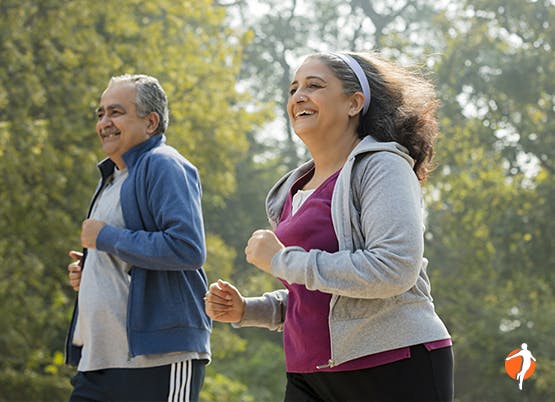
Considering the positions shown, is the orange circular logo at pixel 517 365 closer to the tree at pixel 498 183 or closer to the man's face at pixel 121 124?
the man's face at pixel 121 124

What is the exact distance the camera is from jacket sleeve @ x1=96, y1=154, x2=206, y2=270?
3.13 metres

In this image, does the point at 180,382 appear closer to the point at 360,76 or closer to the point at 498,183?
the point at 360,76

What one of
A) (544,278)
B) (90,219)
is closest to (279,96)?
(544,278)

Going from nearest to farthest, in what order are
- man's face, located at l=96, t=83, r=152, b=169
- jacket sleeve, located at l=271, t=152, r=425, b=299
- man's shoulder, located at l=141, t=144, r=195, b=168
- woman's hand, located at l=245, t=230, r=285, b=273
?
jacket sleeve, located at l=271, t=152, r=425, b=299 → woman's hand, located at l=245, t=230, r=285, b=273 → man's shoulder, located at l=141, t=144, r=195, b=168 → man's face, located at l=96, t=83, r=152, b=169

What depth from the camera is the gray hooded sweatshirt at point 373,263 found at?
7.37 ft

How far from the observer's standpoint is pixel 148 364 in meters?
3.15

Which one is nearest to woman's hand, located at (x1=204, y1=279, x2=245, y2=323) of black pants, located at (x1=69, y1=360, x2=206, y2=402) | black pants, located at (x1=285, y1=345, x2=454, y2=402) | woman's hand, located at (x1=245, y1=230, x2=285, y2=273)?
woman's hand, located at (x1=245, y1=230, x2=285, y2=273)

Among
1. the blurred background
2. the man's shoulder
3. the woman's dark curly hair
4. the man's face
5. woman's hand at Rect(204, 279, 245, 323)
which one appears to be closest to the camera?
the woman's dark curly hair

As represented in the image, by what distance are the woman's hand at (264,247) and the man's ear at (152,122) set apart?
1220 mm

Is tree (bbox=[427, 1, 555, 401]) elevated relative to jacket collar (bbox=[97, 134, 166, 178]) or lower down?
lower down

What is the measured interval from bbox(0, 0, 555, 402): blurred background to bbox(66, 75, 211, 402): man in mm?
3734

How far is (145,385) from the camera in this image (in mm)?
3143

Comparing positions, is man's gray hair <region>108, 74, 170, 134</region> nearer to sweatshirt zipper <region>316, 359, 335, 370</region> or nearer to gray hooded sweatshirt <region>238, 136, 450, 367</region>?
gray hooded sweatshirt <region>238, 136, 450, 367</region>

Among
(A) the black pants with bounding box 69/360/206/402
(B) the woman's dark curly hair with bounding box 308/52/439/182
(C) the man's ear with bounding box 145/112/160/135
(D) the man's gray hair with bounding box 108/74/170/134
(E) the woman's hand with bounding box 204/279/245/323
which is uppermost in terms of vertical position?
(B) the woman's dark curly hair with bounding box 308/52/439/182
